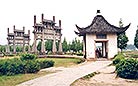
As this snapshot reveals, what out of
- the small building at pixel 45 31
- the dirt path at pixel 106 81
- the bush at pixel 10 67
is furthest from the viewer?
the small building at pixel 45 31

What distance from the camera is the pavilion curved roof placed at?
30625 mm

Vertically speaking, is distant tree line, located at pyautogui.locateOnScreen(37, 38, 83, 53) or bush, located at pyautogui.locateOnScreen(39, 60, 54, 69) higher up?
distant tree line, located at pyautogui.locateOnScreen(37, 38, 83, 53)

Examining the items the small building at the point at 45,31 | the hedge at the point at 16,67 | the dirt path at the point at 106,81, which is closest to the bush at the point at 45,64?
the hedge at the point at 16,67

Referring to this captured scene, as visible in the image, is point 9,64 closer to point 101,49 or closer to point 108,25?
point 108,25

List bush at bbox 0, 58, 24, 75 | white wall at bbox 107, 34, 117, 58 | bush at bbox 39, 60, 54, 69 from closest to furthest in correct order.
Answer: bush at bbox 0, 58, 24, 75 → bush at bbox 39, 60, 54, 69 → white wall at bbox 107, 34, 117, 58

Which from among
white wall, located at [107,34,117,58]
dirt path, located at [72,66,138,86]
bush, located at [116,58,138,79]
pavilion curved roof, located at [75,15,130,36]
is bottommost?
dirt path, located at [72,66,138,86]

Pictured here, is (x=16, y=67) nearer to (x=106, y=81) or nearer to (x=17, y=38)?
(x=106, y=81)

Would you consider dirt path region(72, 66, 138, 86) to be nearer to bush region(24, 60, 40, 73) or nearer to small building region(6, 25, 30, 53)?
bush region(24, 60, 40, 73)

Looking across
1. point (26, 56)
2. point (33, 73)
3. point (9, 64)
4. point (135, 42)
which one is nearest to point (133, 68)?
point (33, 73)

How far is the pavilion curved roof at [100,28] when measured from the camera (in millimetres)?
30625

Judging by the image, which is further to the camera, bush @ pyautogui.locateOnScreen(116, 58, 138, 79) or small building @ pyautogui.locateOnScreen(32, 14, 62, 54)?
small building @ pyautogui.locateOnScreen(32, 14, 62, 54)

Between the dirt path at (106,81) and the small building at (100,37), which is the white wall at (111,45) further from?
the dirt path at (106,81)

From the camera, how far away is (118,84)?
45.2ft

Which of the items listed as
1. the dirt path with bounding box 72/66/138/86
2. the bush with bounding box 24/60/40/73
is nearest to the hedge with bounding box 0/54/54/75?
the bush with bounding box 24/60/40/73
